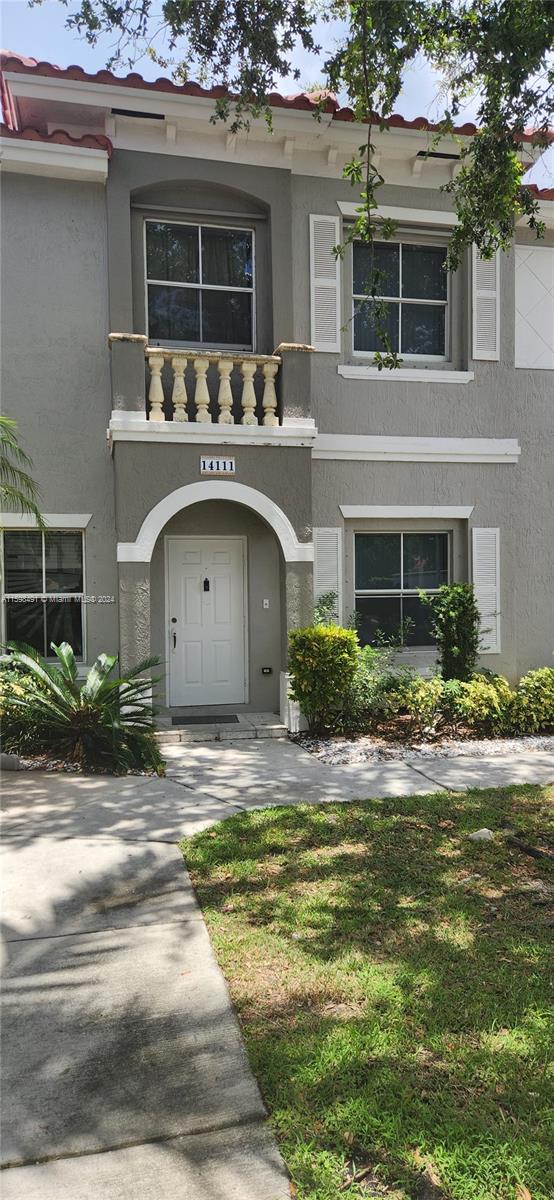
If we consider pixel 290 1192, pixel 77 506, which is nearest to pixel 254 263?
pixel 77 506

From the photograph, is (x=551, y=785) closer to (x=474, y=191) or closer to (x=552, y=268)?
(x=474, y=191)

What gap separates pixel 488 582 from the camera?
1013 cm

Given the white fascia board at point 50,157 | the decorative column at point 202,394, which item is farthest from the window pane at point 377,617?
the white fascia board at point 50,157

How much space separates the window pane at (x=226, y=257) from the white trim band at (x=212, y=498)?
2.72 m

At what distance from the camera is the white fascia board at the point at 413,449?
9.48 m

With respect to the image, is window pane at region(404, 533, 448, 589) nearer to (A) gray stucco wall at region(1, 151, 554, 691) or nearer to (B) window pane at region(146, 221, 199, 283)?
(A) gray stucco wall at region(1, 151, 554, 691)

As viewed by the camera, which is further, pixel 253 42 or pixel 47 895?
pixel 253 42

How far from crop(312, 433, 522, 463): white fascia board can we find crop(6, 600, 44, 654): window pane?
12.6 feet

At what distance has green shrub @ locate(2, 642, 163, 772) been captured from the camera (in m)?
6.96

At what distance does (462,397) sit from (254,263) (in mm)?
3146

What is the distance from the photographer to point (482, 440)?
10.0 meters

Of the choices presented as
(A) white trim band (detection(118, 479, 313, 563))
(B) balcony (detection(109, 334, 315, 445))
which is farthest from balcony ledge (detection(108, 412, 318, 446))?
(A) white trim band (detection(118, 479, 313, 563))

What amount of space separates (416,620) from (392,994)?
7.10 meters

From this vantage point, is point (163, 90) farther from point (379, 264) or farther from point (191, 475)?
point (191, 475)
